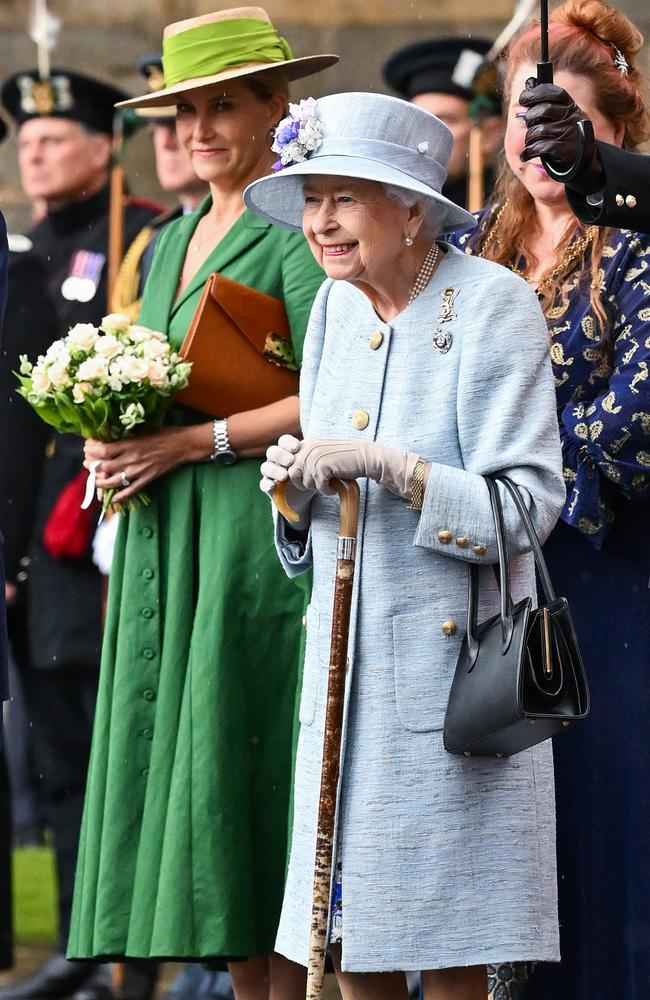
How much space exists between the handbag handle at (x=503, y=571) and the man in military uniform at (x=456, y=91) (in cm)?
281

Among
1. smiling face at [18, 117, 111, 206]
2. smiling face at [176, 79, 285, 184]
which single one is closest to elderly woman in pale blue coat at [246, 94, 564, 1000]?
smiling face at [176, 79, 285, 184]

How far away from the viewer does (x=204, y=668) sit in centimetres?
442

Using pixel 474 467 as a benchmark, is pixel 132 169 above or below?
above

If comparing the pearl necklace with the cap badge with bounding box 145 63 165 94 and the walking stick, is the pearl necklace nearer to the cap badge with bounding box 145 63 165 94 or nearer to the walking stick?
the walking stick

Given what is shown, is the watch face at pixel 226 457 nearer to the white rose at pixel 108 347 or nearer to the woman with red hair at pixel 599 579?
the white rose at pixel 108 347

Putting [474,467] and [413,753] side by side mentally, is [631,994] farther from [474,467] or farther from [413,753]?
[474,467]

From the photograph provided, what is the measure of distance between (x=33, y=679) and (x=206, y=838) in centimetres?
216

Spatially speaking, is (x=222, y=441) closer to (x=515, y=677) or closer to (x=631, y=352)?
(x=631, y=352)

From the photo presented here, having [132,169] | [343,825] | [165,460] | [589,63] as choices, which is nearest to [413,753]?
[343,825]

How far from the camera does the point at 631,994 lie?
4.07 meters

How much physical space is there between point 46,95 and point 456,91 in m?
1.61

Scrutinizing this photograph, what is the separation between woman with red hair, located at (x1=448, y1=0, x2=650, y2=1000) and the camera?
4.03 metres

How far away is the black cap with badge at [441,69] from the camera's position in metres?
6.46

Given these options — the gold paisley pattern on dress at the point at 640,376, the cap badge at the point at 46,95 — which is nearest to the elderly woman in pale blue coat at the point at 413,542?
the gold paisley pattern on dress at the point at 640,376
